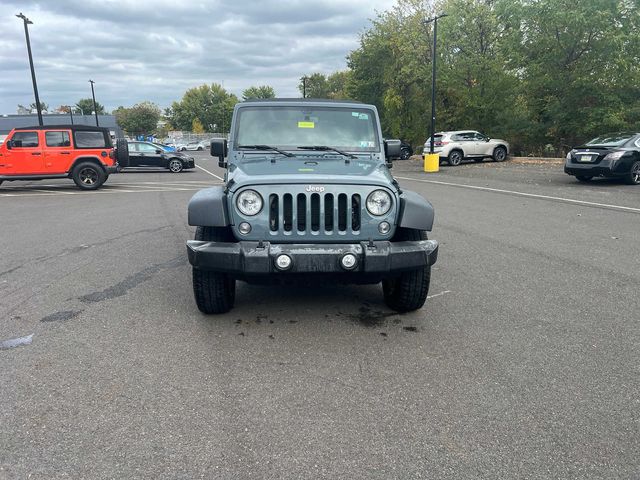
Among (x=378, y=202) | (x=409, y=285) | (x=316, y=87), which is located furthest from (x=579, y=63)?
(x=316, y=87)

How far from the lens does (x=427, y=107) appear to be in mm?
33344

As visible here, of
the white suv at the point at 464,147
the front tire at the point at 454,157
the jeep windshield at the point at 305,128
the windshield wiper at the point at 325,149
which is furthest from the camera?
the front tire at the point at 454,157

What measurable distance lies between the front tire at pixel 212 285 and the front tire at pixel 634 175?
13.4 m

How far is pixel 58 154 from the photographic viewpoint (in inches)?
595

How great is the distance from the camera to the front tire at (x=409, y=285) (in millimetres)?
4016

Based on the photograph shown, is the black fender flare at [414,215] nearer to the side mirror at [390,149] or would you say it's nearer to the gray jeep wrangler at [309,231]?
the gray jeep wrangler at [309,231]

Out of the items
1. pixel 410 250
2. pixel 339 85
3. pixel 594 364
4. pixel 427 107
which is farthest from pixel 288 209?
pixel 339 85

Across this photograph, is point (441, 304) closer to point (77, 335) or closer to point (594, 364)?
point (594, 364)

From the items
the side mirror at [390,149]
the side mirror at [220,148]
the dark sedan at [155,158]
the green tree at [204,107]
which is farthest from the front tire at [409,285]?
the green tree at [204,107]

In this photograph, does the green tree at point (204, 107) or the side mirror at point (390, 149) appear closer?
the side mirror at point (390, 149)

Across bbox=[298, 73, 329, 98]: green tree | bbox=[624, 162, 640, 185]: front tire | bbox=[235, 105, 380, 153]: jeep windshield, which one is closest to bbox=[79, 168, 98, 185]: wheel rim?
bbox=[235, 105, 380, 153]: jeep windshield

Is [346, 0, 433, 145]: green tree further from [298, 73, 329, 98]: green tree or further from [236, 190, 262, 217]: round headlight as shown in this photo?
[298, 73, 329, 98]: green tree

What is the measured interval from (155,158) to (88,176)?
8937 millimetres

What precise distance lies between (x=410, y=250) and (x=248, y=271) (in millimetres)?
1187
